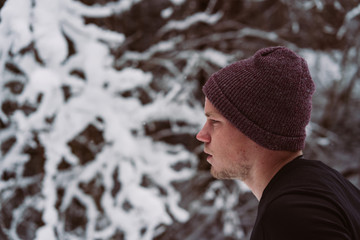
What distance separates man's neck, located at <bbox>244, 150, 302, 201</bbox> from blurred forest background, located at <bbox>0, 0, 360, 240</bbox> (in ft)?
5.46

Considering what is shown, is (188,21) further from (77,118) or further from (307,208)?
(307,208)

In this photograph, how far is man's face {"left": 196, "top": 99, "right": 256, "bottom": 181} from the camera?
4.83ft

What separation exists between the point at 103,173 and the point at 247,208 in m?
2.63

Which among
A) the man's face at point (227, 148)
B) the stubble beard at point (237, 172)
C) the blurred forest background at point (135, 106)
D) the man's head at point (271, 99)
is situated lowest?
the blurred forest background at point (135, 106)

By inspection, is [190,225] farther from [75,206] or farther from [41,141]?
[41,141]

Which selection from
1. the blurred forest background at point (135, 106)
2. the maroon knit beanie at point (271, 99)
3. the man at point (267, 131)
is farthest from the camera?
the blurred forest background at point (135, 106)

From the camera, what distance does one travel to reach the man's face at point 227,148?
1.47 meters

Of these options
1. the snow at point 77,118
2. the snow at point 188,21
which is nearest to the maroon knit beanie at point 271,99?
the snow at point 77,118

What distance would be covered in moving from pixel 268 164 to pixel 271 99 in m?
0.27

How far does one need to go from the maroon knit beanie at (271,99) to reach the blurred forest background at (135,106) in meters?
1.51

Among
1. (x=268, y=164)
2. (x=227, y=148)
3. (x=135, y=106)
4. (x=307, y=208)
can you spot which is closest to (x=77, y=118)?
(x=135, y=106)

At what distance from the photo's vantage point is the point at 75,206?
12.6 ft

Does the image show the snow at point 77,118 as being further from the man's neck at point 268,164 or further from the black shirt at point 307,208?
the black shirt at point 307,208

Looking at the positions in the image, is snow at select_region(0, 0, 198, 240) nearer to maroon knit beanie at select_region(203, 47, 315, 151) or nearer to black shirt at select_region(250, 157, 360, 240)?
maroon knit beanie at select_region(203, 47, 315, 151)
